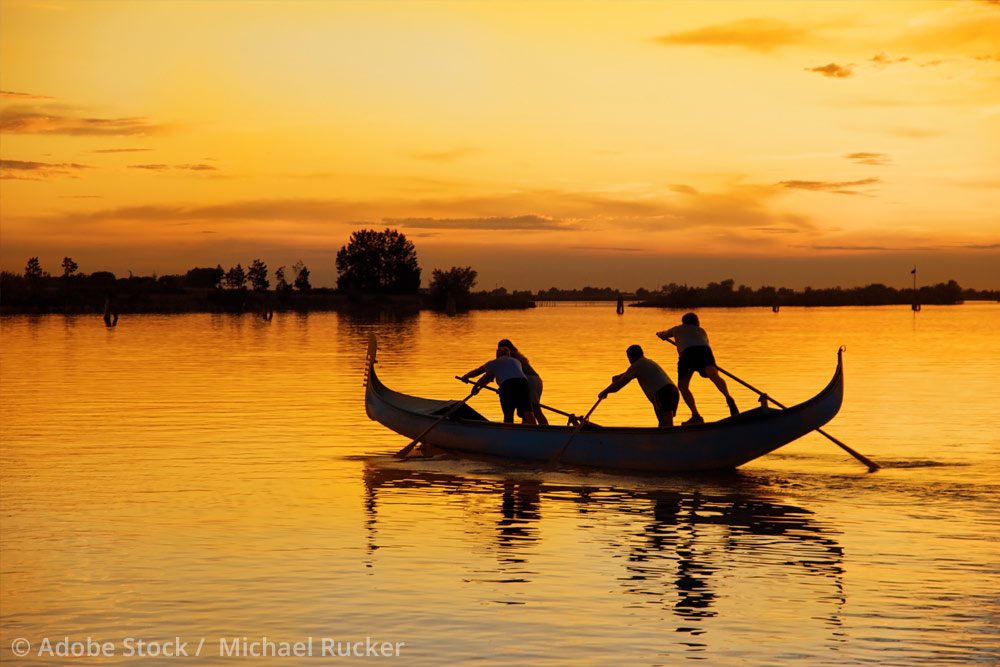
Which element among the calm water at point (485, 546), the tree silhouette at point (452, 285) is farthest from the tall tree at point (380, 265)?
the calm water at point (485, 546)

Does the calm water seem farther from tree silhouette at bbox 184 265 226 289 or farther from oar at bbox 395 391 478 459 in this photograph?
tree silhouette at bbox 184 265 226 289

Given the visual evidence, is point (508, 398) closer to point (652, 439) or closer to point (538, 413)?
point (538, 413)

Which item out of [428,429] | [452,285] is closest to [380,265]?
[452,285]

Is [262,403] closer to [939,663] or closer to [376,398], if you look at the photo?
[376,398]

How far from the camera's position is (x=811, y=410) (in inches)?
678

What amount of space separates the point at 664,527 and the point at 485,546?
2456mm

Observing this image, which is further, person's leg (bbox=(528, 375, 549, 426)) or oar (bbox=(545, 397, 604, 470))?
person's leg (bbox=(528, 375, 549, 426))

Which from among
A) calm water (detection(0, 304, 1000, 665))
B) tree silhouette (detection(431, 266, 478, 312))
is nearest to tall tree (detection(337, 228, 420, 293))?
tree silhouette (detection(431, 266, 478, 312))

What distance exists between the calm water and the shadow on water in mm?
50

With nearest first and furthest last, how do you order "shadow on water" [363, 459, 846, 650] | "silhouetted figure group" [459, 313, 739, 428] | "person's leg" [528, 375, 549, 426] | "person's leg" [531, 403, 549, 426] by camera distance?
"shadow on water" [363, 459, 846, 650], "silhouetted figure group" [459, 313, 739, 428], "person's leg" [528, 375, 549, 426], "person's leg" [531, 403, 549, 426]

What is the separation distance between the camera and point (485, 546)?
1326 cm

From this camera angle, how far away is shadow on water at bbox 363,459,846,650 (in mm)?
11227

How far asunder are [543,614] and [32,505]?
9035 millimetres

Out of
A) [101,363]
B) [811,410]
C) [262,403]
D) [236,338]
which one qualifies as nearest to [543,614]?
[811,410]
